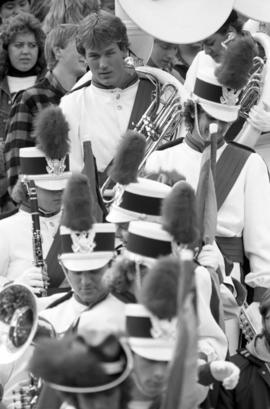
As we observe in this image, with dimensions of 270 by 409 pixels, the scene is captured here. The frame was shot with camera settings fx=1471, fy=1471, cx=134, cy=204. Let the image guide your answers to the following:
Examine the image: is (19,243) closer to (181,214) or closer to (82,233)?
(82,233)

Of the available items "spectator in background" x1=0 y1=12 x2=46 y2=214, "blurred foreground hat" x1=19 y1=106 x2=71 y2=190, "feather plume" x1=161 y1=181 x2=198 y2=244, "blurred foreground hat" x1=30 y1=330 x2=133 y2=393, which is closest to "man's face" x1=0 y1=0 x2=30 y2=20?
"spectator in background" x1=0 y1=12 x2=46 y2=214

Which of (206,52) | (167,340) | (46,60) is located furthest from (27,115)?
(167,340)

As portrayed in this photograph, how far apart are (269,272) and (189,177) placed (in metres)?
0.61

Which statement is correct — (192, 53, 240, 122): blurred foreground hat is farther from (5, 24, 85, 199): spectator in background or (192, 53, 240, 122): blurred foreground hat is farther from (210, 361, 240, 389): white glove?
(210, 361, 240, 389): white glove

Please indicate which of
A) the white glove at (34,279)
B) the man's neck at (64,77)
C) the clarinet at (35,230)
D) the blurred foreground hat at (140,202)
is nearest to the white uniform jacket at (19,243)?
the clarinet at (35,230)

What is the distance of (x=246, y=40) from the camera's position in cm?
706

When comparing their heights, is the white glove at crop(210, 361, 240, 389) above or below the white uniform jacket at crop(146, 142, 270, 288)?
above

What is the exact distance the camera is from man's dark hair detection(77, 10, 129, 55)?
790 centimetres

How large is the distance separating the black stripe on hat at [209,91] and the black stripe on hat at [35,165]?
0.73 metres

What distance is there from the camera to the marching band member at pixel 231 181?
23.5ft

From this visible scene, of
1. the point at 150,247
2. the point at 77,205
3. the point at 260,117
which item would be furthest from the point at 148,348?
the point at 260,117

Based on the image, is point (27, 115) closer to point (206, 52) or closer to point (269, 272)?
point (206, 52)

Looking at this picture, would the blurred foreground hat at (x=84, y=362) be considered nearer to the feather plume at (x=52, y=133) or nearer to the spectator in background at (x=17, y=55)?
the feather plume at (x=52, y=133)

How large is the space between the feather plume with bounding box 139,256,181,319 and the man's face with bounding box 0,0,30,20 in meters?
5.71
